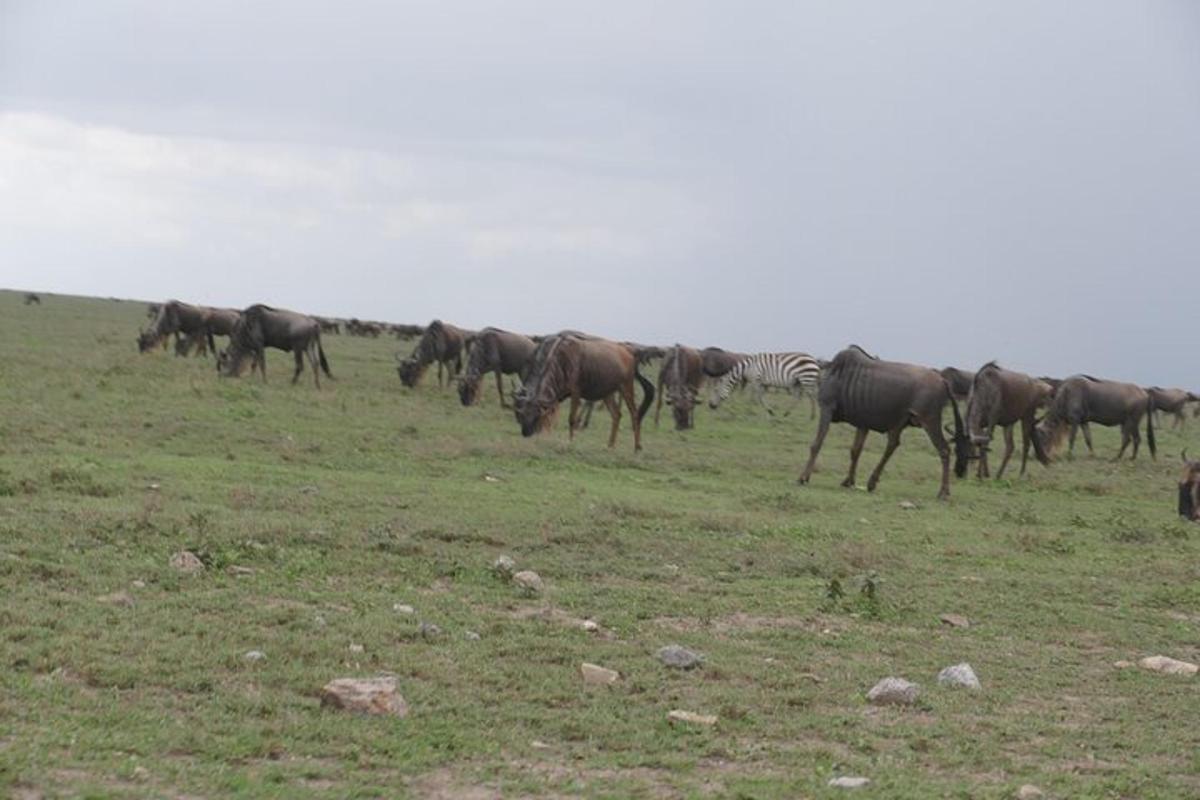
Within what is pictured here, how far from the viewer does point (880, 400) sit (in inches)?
721

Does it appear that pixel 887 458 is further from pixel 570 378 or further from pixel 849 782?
pixel 849 782

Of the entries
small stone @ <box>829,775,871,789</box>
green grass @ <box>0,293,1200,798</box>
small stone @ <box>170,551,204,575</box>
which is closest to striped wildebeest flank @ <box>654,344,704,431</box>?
green grass @ <box>0,293,1200,798</box>

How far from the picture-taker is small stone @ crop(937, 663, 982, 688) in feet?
24.7

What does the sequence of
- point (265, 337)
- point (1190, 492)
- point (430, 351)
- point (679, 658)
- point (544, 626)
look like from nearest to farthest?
point (679, 658)
point (544, 626)
point (1190, 492)
point (265, 337)
point (430, 351)

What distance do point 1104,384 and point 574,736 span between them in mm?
23086

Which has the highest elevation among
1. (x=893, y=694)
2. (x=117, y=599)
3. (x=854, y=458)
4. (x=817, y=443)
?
(x=817, y=443)

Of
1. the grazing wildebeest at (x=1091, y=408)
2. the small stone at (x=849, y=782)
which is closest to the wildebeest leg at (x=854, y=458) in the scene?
the grazing wildebeest at (x=1091, y=408)

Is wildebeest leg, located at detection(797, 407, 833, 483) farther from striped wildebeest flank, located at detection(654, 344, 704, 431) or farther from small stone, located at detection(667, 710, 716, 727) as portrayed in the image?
small stone, located at detection(667, 710, 716, 727)

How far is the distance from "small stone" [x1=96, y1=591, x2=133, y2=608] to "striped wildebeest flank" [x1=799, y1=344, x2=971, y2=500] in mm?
11571

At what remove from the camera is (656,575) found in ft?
34.1

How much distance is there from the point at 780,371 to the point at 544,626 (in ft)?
91.0

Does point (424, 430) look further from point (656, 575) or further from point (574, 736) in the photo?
point (574, 736)

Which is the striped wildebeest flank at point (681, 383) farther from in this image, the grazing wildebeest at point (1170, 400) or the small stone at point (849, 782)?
the small stone at point (849, 782)

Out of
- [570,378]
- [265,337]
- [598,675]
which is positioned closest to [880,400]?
[570,378]
